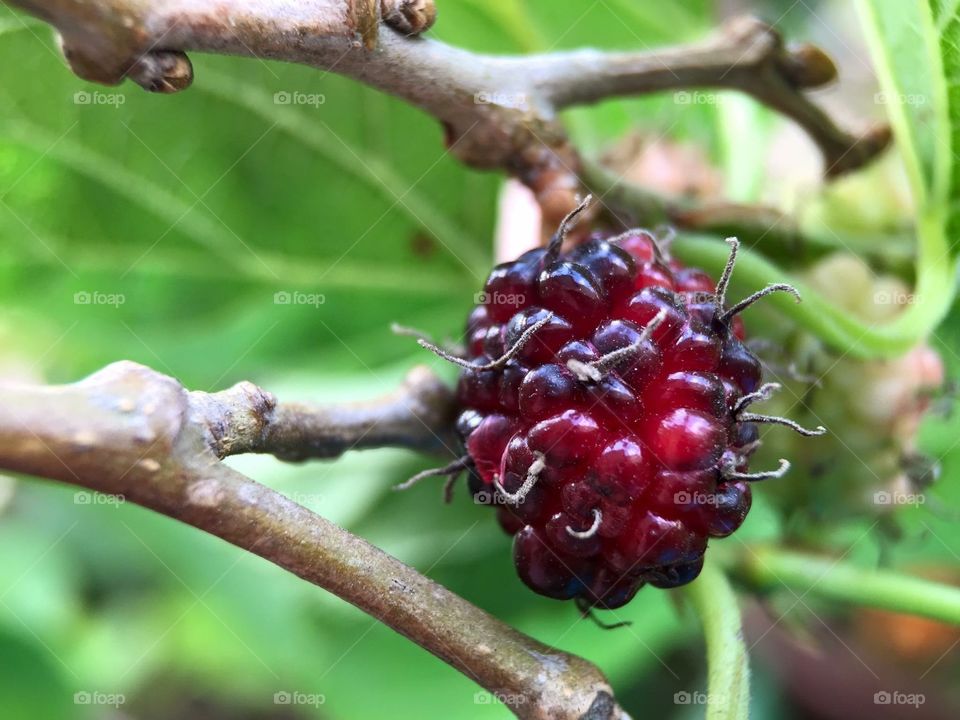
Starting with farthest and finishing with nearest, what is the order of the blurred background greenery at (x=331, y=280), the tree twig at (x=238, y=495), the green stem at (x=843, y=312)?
the blurred background greenery at (x=331, y=280), the green stem at (x=843, y=312), the tree twig at (x=238, y=495)

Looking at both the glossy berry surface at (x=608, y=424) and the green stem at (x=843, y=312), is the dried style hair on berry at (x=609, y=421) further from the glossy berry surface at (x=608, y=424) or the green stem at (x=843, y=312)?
the green stem at (x=843, y=312)

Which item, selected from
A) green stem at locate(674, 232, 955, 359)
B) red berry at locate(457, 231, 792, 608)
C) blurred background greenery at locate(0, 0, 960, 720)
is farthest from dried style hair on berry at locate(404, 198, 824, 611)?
blurred background greenery at locate(0, 0, 960, 720)

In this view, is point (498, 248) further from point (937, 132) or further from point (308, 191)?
point (937, 132)

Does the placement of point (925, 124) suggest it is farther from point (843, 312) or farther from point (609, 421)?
point (609, 421)

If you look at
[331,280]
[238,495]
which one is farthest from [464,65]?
[331,280]

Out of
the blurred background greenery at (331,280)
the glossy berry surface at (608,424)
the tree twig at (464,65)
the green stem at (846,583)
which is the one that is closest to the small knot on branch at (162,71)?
the tree twig at (464,65)

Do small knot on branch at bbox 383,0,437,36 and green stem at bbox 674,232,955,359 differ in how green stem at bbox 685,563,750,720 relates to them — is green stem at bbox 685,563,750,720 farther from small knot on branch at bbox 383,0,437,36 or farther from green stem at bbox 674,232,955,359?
small knot on branch at bbox 383,0,437,36

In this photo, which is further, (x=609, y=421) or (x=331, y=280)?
(x=331, y=280)
